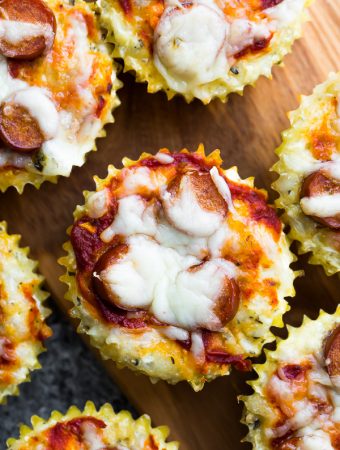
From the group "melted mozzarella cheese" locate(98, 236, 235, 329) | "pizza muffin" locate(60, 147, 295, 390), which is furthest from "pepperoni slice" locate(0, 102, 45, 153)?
"melted mozzarella cheese" locate(98, 236, 235, 329)

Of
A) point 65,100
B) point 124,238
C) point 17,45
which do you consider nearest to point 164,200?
point 124,238

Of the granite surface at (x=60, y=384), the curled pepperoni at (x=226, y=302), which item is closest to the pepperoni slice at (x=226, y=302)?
the curled pepperoni at (x=226, y=302)

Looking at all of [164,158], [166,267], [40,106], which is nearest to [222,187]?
[164,158]

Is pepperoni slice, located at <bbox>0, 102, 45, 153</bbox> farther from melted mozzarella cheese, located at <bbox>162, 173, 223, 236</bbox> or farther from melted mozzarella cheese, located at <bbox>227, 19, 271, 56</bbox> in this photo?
melted mozzarella cheese, located at <bbox>227, 19, 271, 56</bbox>

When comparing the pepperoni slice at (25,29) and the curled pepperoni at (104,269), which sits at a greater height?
the pepperoni slice at (25,29)

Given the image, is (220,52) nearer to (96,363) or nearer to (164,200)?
(164,200)

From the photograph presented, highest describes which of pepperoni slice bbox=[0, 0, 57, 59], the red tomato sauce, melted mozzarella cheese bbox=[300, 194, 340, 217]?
pepperoni slice bbox=[0, 0, 57, 59]

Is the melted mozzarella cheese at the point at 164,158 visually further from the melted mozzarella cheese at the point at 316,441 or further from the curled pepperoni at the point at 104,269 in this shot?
the melted mozzarella cheese at the point at 316,441

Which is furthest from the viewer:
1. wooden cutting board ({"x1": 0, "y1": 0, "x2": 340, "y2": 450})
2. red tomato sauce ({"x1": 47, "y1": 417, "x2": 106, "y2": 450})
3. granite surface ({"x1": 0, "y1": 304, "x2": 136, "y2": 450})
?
granite surface ({"x1": 0, "y1": 304, "x2": 136, "y2": 450})
